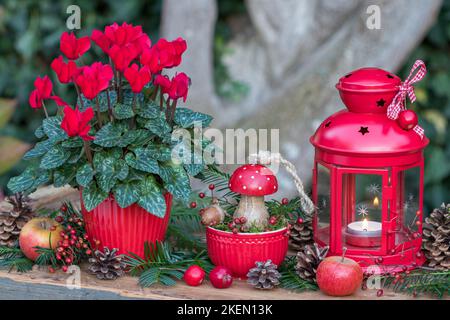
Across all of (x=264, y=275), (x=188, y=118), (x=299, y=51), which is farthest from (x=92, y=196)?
(x=299, y=51)

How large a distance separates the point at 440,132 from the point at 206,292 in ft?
5.15

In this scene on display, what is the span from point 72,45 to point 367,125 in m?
0.57

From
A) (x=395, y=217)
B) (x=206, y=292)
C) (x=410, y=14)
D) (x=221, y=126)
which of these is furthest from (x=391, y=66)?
(x=206, y=292)

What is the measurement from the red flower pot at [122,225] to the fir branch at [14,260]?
0.47 feet

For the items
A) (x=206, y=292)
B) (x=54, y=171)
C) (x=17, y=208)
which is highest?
(x=54, y=171)

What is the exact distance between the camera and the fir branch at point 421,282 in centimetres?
145

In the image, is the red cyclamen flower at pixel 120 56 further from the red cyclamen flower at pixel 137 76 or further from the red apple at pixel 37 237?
the red apple at pixel 37 237

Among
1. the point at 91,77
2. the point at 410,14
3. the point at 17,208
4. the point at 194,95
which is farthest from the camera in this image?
the point at 194,95

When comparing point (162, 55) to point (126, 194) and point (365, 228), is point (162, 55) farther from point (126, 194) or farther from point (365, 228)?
point (365, 228)

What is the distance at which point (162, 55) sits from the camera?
1472 mm

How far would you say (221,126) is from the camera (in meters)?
2.90

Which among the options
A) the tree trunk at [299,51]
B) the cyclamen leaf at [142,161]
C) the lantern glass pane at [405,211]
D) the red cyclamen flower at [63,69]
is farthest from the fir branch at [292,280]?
the tree trunk at [299,51]

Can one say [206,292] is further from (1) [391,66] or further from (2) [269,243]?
(1) [391,66]

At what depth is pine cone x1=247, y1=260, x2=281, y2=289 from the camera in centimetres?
147
